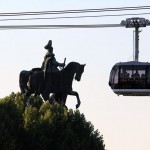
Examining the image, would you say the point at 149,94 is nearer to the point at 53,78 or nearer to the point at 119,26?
the point at 119,26

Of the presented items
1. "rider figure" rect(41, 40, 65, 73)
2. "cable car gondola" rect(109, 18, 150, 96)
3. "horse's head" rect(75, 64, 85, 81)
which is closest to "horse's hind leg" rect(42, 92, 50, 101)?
"rider figure" rect(41, 40, 65, 73)

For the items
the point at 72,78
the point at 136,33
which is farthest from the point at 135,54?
the point at 72,78

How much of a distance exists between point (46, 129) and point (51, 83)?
380 cm

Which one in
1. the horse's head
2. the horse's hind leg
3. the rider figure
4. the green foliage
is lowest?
the green foliage

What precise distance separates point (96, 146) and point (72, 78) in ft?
20.3

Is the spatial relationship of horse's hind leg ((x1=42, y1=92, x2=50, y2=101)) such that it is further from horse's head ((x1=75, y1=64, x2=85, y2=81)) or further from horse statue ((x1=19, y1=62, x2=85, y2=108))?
horse's head ((x1=75, y1=64, x2=85, y2=81))

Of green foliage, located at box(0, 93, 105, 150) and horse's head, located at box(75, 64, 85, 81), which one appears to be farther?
green foliage, located at box(0, 93, 105, 150)

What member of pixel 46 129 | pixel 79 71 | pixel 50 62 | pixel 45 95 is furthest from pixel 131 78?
pixel 46 129

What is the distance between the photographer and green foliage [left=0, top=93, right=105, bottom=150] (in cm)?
12475

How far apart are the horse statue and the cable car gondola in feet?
48.9

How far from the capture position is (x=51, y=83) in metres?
126

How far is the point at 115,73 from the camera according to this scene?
109 m

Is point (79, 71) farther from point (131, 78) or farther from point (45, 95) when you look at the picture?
point (131, 78)

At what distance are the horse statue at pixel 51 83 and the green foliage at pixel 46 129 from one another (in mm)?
1707
